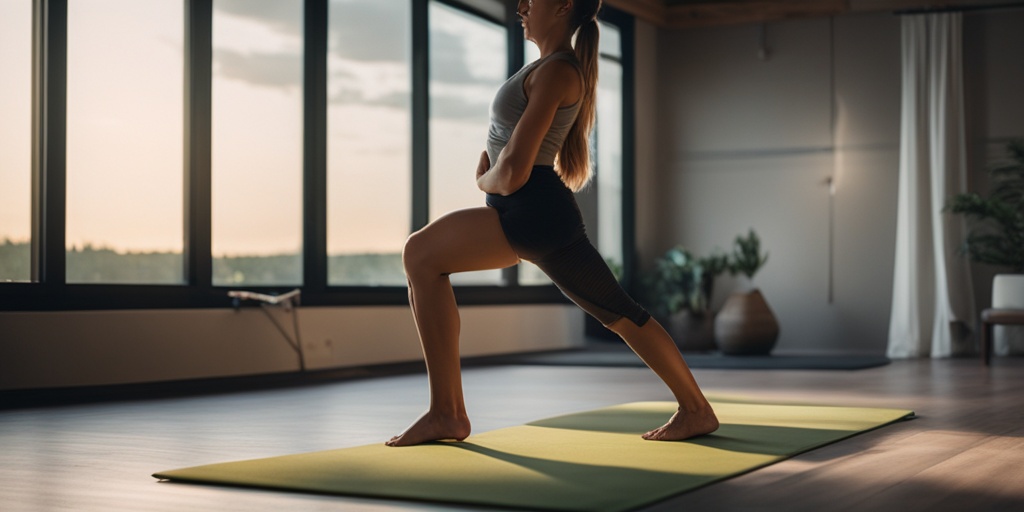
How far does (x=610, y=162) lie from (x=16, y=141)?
213 inches

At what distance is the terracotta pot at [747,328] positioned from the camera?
323 inches

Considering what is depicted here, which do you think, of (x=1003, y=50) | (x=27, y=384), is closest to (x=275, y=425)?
(x=27, y=384)

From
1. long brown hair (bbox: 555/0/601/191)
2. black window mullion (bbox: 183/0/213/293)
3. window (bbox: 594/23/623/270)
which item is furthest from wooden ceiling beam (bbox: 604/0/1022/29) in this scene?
long brown hair (bbox: 555/0/601/191)

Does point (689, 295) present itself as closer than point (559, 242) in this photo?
No

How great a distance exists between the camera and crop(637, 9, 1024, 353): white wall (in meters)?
9.05

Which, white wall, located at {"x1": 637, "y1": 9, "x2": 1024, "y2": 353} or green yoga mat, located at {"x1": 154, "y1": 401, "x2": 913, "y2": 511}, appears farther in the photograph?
white wall, located at {"x1": 637, "y1": 9, "x2": 1024, "y2": 353}

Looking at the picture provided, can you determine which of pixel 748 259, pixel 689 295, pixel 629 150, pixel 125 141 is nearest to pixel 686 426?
pixel 125 141

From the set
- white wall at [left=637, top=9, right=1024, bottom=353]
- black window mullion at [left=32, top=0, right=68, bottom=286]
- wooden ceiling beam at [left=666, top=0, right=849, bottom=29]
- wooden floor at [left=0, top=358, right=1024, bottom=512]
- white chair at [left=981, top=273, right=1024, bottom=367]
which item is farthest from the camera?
wooden ceiling beam at [left=666, top=0, right=849, bottom=29]

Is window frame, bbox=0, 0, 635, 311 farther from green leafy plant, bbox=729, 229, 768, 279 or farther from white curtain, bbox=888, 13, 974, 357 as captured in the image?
white curtain, bbox=888, 13, 974, 357

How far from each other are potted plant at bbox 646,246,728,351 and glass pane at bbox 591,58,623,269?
20.5 inches

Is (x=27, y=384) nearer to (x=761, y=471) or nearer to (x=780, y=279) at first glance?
(x=761, y=471)

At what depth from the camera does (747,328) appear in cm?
820

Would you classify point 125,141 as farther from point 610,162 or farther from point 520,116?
point 610,162

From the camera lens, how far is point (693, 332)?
880 cm
